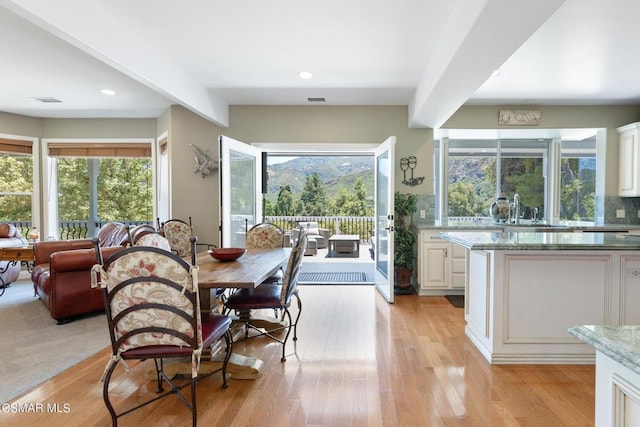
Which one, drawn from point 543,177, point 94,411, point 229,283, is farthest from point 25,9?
point 543,177

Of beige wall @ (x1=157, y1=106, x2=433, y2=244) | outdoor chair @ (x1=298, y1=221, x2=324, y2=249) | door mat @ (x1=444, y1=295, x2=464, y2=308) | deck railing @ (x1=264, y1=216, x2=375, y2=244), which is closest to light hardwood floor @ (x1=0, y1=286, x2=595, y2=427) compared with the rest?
door mat @ (x1=444, y1=295, x2=464, y2=308)

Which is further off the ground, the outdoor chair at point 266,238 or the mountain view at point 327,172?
the mountain view at point 327,172

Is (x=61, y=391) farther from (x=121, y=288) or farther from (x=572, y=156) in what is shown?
(x=572, y=156)

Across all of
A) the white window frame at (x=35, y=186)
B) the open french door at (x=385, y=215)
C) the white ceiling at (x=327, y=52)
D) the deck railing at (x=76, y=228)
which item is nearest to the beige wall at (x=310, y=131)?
the white ceiling at (x=327, y=52)

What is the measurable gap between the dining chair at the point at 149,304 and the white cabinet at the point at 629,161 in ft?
18.0

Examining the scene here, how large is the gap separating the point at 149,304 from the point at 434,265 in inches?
145

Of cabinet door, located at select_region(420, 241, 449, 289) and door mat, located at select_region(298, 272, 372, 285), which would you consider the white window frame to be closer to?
door mat, located at select_region(298, 272, 372, 285)

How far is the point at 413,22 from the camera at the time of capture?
267cm

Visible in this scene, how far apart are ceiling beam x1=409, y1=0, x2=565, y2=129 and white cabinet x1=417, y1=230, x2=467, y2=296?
5.72 feet

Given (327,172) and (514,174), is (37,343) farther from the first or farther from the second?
(327,172)

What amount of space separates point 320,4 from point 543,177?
4.94m

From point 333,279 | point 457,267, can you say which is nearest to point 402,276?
point 457,267

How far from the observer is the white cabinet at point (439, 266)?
454cm

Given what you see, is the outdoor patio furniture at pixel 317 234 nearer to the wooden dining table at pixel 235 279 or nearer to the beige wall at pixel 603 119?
the beige wall at pixel 603 119
